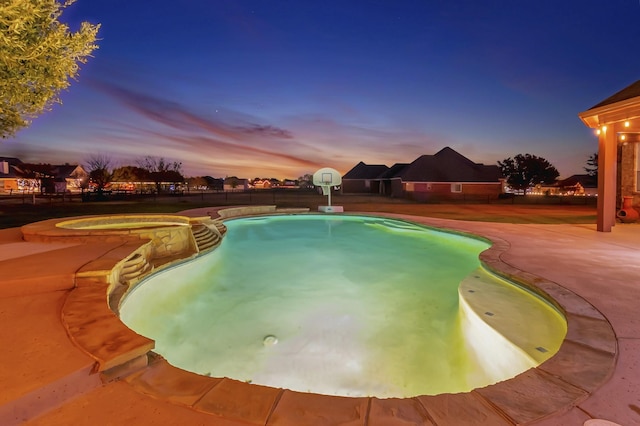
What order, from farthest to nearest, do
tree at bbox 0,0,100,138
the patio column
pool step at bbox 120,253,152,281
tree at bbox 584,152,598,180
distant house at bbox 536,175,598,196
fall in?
distant house at bbox 536,175,598,196 < tree at bbox 584,152,598,180 < the patio column < tree at bbox 0,0,100,138 < pool step at bbox 120,253,152,281

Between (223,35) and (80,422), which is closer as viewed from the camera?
(80,422)

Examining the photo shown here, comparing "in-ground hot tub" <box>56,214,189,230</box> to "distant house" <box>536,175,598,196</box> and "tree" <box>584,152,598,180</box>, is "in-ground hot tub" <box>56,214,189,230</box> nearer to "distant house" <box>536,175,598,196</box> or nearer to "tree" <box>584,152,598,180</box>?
"distant house" <box>536,175,598,196</box>

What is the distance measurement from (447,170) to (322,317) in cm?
2951

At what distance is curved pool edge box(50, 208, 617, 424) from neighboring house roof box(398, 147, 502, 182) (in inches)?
1202

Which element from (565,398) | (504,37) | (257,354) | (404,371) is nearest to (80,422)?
(565,398)

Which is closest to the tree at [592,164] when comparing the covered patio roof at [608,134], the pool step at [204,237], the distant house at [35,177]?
the covered patio roof at [608,134]

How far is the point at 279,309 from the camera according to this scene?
646cm

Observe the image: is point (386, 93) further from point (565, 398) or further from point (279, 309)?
point (565, 398)

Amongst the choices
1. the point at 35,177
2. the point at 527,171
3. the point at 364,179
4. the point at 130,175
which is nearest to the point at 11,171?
the point at 35,177

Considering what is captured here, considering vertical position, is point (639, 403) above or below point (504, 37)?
below

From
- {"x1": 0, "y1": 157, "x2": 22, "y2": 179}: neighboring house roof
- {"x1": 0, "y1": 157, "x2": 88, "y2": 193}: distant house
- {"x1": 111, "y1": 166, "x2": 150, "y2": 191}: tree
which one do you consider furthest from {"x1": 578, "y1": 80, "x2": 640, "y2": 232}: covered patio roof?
{"x1": 0, "y1": 157, "x2": 22, "y2": 179}: neighboring house roof

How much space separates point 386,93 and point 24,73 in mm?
23371

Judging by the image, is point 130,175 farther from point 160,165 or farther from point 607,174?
point 607,174

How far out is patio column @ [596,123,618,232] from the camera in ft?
28.5
